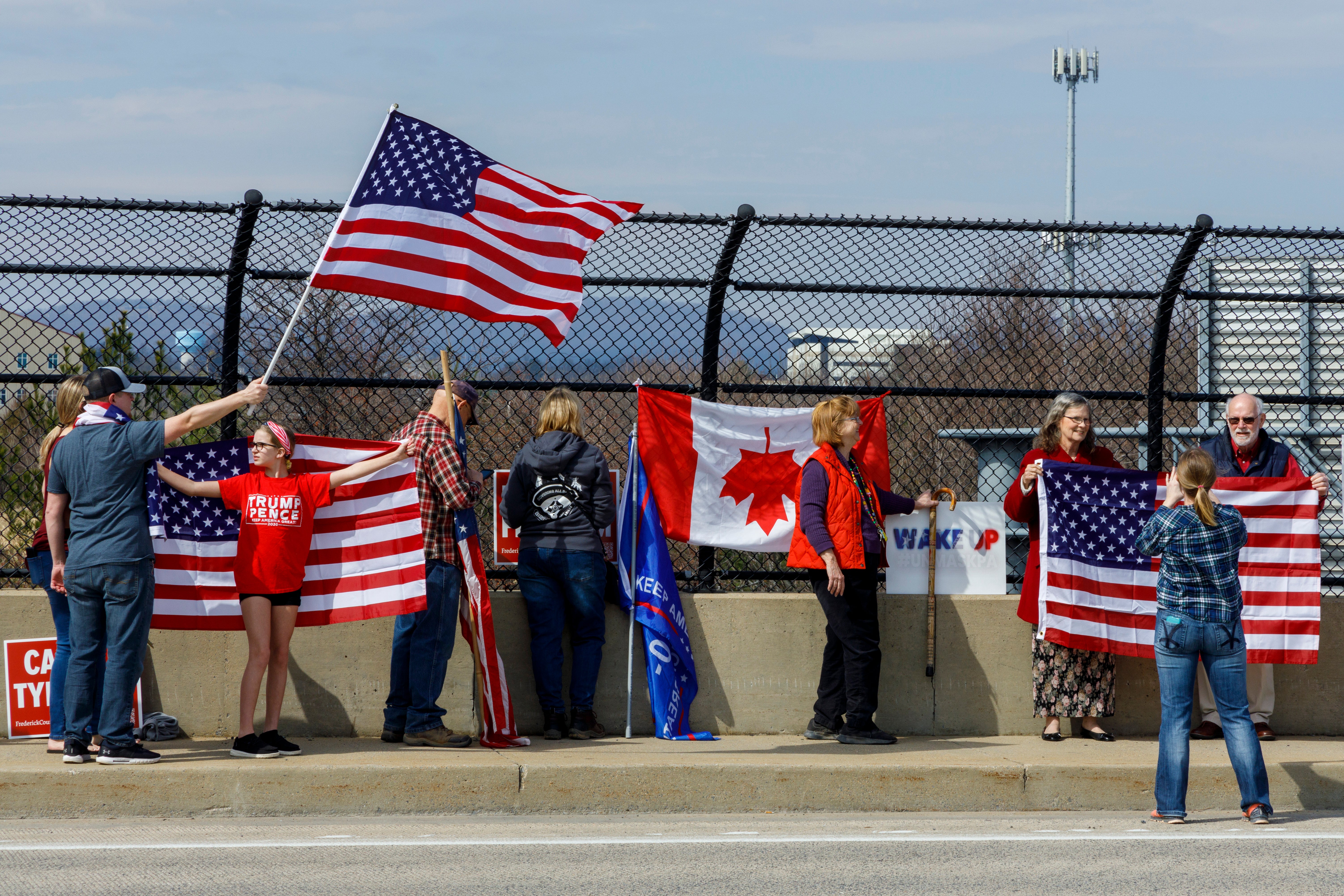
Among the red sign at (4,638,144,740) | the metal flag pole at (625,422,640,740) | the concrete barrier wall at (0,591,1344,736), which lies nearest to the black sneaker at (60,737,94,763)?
the red sign at (4,638,144,740)

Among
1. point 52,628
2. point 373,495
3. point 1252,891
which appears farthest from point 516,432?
point 1252,891

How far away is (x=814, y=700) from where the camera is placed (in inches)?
318

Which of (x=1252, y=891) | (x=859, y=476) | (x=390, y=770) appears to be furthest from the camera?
(x=859, y=476)

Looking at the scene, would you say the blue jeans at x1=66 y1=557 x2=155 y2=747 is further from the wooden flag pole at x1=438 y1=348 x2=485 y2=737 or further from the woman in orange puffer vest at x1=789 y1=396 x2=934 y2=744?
the woman in orange puffer vest at x1=789 y1=396 x2=934 y2=744

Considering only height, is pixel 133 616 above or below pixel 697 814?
above

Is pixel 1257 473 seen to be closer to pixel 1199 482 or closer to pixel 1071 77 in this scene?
pixel 1199 482

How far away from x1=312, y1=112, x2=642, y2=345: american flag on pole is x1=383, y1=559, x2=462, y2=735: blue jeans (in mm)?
1472

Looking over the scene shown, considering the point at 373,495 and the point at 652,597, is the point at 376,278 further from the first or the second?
the point at 652,597

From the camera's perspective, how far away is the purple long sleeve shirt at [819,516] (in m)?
7.54

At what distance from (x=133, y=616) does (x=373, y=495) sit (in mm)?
1402

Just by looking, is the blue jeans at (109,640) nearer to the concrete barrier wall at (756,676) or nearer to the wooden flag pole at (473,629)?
the concrete barrier wall at (756,676)

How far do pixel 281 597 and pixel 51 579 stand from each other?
1202 millimetres

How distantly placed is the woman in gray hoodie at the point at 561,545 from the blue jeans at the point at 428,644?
0.46 meters

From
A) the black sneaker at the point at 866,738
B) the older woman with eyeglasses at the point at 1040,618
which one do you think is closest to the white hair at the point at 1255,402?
the older woman with eyeglasses at the point at 1040,618
